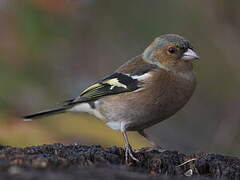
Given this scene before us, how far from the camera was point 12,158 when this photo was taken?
3.78m

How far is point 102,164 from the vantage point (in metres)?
3.86

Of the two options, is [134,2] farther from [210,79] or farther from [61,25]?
[61,25]

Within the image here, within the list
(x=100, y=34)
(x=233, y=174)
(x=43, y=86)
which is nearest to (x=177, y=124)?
(x=100, y=34)

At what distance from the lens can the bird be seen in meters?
5.94

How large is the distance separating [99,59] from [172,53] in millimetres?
4009

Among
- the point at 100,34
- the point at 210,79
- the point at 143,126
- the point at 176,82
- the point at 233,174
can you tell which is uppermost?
the point at 100,34

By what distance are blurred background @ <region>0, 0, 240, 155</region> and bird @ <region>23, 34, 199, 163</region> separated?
0.18 metres

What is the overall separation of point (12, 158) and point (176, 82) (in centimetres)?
260

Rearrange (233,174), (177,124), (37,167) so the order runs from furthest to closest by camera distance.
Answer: (177,124), (233,174), (37,167)

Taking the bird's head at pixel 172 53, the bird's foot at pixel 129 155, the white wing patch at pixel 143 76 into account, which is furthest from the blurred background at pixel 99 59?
the bird's foot at pixel 129 155

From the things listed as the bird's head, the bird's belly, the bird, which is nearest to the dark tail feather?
the bird

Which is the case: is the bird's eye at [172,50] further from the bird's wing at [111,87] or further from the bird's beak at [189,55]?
the bird's wing at [111,87]

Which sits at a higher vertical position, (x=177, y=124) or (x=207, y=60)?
(x=207, y=60)

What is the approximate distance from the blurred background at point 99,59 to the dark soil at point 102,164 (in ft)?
3.45
